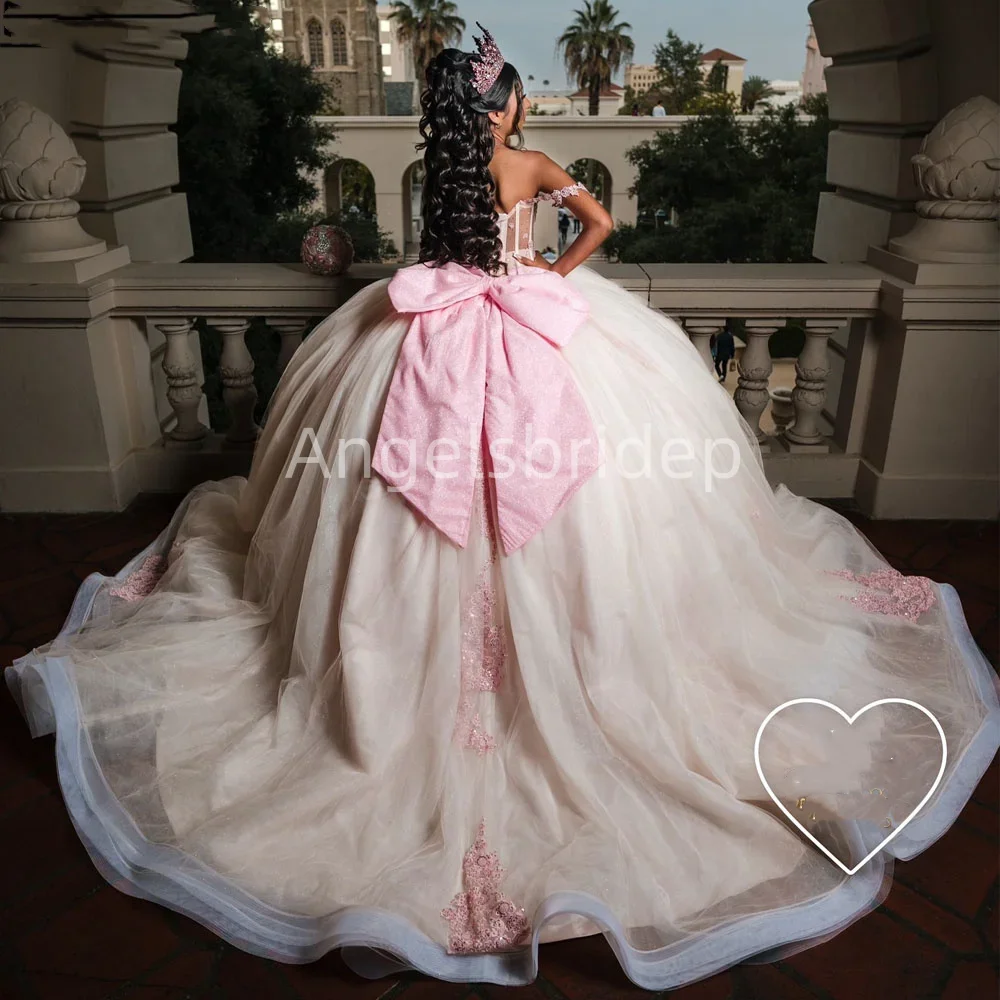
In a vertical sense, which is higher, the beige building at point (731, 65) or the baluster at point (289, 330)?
the beige building at point (731, 65)

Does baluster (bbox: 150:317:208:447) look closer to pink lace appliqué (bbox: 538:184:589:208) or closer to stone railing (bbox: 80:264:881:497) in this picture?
stone railing (bbox: 80:264:881:497)

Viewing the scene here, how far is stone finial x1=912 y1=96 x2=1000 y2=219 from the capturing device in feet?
9.21

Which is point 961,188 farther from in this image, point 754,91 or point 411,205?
point 754,91

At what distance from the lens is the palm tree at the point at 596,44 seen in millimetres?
31219

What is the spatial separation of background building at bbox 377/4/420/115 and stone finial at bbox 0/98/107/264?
29895mm

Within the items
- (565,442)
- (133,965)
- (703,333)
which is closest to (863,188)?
(703,333)

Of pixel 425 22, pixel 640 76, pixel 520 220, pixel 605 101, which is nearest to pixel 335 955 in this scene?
pixel 520 220

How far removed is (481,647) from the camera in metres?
1.85

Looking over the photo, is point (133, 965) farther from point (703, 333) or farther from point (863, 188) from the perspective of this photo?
point (863, 188)

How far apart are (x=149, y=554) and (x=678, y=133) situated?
21921 mm

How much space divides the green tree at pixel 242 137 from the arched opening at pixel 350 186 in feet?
37.3

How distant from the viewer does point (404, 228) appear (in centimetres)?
2717

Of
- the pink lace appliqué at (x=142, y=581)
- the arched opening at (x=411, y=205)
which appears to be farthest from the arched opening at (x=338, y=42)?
the pink lace appliqué at (x=142, y=581)

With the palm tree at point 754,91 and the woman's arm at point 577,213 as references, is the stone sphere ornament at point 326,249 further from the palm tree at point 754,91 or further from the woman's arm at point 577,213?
the palm tree at point 754,91
